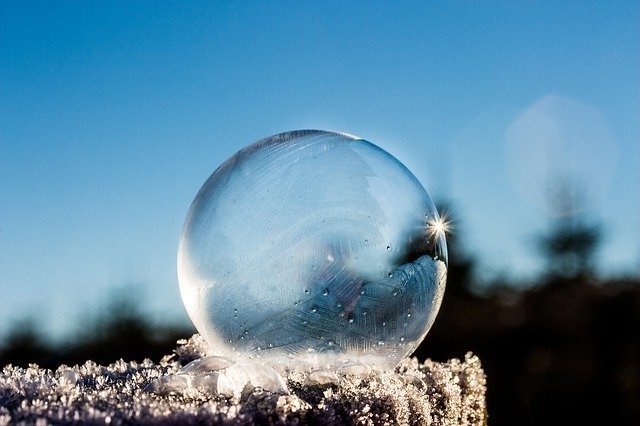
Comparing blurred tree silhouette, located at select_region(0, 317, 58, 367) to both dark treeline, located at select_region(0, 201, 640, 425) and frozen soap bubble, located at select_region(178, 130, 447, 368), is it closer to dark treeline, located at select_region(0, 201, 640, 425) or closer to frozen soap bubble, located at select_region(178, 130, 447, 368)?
dark treeline, located at select_region(0, 201, 640, 425)

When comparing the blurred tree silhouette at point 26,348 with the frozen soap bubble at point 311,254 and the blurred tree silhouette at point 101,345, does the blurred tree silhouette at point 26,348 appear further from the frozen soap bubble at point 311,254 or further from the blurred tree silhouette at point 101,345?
the frozen soap bubble at point 311,254

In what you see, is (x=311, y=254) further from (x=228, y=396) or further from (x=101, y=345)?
(x=101, y=345)

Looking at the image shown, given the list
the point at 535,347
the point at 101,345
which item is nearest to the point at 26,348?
the point at 101,345

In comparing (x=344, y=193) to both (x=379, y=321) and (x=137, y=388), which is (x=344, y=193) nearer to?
(x=379, y=321)

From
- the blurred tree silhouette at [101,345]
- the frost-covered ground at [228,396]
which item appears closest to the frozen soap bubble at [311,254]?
the frost-covered ground at [228,396]

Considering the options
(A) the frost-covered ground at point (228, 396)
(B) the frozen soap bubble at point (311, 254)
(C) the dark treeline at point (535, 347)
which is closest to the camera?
(A) the frost-covered ground at point (228, 396)

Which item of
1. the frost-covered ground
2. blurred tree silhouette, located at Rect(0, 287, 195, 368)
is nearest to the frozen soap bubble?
the frost-covered ground
